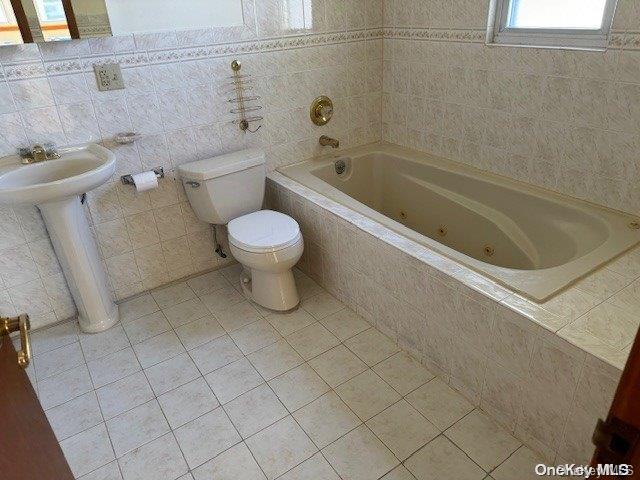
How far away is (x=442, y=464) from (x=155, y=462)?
3.21 ft

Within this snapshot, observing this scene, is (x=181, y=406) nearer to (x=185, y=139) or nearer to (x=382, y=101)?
(x=185, y=139)

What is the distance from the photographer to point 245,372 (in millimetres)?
1980

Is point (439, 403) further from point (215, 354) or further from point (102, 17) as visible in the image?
point (102, 17)

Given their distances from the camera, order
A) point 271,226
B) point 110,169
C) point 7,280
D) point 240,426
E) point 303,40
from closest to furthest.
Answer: point 240,426 < point 110,169 < point 7,280 < point 271,226 < point 303,40

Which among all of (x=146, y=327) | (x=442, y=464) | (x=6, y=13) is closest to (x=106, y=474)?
(x=146, y=327)

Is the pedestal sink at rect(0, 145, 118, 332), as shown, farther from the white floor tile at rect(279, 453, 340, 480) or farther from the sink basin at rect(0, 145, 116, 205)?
the white floor tile at rect(279, 453, 340, 480)

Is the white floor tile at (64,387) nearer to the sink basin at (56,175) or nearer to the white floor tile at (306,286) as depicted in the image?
the sink basin at (56,175)

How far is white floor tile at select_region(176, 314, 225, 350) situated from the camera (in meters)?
2.18

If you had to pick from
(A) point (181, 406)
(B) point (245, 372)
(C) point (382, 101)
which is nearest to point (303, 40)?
(C) point (382, 101)

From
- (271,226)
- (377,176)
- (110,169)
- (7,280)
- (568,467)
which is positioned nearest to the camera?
(568,467)

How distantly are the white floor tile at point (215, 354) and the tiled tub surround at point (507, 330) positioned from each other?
2.13ft

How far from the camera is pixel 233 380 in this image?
6.37ft

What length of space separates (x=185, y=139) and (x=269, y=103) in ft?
1.66

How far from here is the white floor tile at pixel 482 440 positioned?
5.11ft
